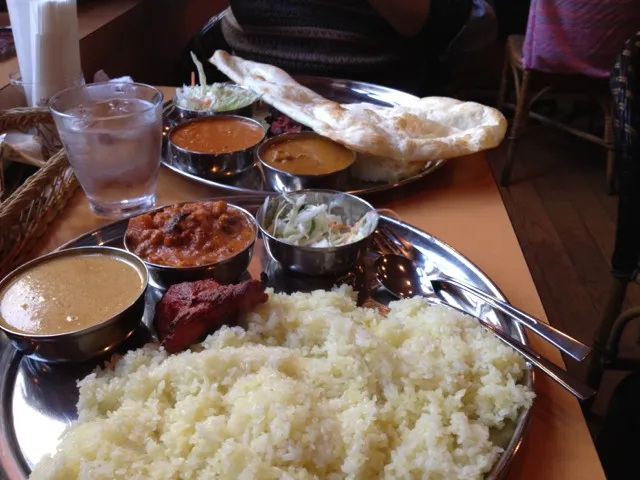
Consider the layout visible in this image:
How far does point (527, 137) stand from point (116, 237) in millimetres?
4397

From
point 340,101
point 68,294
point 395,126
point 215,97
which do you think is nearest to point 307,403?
point 68,294

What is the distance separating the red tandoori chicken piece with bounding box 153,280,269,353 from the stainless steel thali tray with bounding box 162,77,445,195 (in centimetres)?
56

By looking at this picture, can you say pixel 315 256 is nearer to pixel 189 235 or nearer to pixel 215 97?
pixel 189 235

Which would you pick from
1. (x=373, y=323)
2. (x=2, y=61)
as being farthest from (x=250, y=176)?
(x=2, y=61)

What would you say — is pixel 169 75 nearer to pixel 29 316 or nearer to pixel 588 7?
pixel 588 7

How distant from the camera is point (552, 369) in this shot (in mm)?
1004

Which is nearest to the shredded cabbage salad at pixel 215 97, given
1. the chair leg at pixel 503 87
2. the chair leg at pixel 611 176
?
the chair leg at pixel 611 176

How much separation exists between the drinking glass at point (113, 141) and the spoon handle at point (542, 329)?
909 millimetres

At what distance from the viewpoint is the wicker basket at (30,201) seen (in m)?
1.28

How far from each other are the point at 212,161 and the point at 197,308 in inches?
30.2

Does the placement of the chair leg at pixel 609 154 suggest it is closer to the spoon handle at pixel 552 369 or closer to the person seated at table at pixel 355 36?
the person seated at table at pixel 355 36

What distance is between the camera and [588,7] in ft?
11.2

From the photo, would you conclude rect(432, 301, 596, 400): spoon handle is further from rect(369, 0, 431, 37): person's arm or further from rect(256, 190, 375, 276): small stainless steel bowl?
rect(369, 0, 431, 37): person's arm

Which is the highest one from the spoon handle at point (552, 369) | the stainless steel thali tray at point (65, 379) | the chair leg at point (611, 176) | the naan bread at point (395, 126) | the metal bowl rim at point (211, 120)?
the naan bread at point (395, 126)
